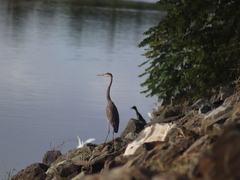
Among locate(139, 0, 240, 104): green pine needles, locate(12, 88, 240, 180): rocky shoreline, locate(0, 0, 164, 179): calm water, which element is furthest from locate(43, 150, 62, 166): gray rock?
locate(139, 0, 240, 104): green pine needles

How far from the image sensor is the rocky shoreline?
11.8 ft

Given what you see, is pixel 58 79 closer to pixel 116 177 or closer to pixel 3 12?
pixel 116 177

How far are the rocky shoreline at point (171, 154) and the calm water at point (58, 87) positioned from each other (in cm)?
190

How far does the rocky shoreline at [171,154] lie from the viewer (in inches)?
141

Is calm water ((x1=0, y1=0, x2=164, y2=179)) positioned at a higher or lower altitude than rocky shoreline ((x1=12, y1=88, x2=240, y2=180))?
lower

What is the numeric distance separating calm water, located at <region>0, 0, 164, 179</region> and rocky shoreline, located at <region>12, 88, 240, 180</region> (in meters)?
1.90

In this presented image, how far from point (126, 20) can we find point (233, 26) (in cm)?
3803

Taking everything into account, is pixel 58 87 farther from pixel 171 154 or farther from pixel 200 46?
pixel 171 154

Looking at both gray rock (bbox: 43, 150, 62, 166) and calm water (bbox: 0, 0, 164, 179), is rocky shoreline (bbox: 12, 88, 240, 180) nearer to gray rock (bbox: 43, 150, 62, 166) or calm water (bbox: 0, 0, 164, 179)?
gray rock (bbox: 43, 150, 62, 166)

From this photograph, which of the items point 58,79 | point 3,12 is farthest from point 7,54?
point 3,12

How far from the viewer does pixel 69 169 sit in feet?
26.5

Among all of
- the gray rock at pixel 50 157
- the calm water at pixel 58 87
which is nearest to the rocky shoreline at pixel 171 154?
the gray rock at pixel 50 157

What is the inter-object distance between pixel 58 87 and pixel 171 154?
13.5m

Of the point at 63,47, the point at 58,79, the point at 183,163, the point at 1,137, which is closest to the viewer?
the point at 183,163
